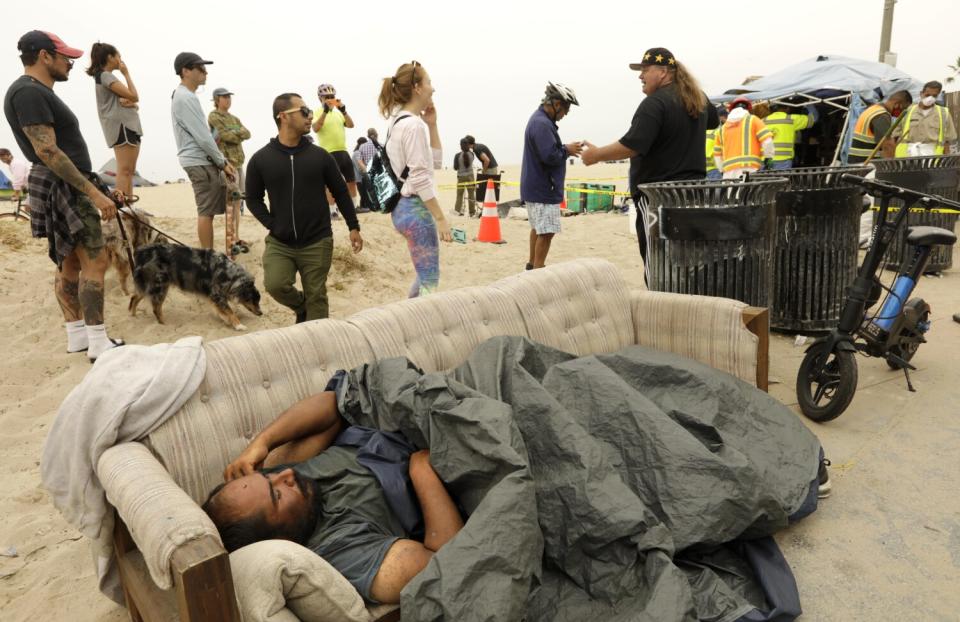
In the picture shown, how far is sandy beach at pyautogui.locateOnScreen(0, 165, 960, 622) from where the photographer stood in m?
2.22

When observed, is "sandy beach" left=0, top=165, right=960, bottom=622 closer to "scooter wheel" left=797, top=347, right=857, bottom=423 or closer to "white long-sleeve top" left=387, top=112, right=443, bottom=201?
"scooter wheel" left=797, top=347, right=857, bottom=423

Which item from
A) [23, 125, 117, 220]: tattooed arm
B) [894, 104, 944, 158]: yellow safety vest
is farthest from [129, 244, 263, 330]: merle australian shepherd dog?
[894, 104, 944, 158]: yellow safety vest

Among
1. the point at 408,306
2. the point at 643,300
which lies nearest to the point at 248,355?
the point at 408,306

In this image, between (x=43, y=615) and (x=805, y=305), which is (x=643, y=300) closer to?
(x=805, y=305)

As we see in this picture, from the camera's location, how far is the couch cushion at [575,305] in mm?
3158

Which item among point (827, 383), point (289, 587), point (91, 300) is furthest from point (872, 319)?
point (91, 300)

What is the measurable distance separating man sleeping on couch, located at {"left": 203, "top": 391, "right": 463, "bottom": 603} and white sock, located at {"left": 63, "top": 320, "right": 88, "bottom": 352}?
133 inches

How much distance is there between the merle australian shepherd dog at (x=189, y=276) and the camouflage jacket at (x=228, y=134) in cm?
248

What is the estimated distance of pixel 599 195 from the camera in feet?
45.3

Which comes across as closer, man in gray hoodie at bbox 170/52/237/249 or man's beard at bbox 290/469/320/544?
man's beard at bbox 290/469/320/544

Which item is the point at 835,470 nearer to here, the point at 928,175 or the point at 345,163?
the point at 928,175

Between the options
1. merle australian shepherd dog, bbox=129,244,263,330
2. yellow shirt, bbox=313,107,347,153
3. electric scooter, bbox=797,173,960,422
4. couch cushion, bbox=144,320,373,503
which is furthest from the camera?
yellow shirt, bbox=313,107,347,153

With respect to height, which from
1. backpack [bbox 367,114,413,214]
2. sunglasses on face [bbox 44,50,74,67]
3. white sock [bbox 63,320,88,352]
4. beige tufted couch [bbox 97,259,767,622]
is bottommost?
white sock [bbox 63,320,88,352]

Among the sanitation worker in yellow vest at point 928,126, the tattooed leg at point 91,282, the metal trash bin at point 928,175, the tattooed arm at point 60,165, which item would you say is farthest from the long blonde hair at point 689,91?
the sanitation worker in yellow vest at point 928,126
